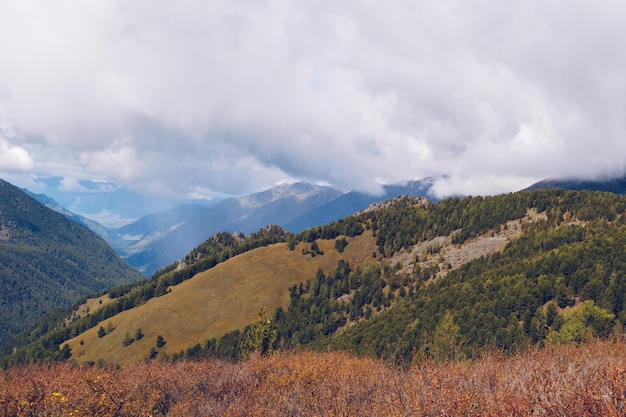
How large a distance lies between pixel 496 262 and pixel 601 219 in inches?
2058

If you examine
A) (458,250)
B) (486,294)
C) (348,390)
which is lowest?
(486,294)

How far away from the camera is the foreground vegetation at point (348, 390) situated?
1202 cm

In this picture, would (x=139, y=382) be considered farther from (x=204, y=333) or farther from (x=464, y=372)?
(x=204, y=333)

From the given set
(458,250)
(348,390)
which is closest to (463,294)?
(458,250)

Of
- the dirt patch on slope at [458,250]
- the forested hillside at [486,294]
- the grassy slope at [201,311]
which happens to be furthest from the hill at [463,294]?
the grassy slope at [201,311]

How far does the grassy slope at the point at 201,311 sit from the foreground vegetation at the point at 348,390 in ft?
429

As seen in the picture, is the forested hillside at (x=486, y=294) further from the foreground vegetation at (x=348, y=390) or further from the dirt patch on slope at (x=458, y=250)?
the foreground vegetation at (x=348, y=390)

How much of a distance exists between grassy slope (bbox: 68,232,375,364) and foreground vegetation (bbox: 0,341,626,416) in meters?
131

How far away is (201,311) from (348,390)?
160484mm

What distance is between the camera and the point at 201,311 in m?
167

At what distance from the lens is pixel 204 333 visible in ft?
503

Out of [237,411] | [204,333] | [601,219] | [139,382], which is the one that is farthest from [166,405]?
[601,219]

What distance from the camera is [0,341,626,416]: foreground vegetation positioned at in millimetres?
12016

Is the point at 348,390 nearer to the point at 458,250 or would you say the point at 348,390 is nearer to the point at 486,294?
the point at 486,294
